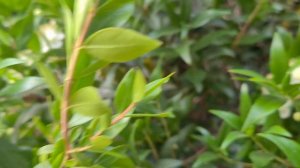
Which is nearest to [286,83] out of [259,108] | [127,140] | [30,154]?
[259,108]

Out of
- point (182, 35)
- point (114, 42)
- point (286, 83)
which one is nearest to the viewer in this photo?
point (114, 42)

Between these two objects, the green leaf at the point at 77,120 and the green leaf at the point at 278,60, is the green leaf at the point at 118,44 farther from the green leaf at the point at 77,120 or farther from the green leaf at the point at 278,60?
the green leaf at the point at 278,60

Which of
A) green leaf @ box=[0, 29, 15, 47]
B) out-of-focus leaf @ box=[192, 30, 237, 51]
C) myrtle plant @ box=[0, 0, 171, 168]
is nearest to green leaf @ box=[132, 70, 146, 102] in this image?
myrtle plant @ box=[0, 0, 171, 168]

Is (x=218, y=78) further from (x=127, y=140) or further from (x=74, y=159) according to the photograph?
(x=74, y=159)

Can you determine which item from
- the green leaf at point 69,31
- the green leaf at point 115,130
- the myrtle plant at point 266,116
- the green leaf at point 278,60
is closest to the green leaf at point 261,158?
the myrtle plant at point 266,116

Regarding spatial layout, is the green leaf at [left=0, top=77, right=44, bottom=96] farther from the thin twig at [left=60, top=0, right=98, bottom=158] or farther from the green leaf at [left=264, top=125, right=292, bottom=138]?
the green leaf at [left=264, top=125, right=292, bottom=138]
